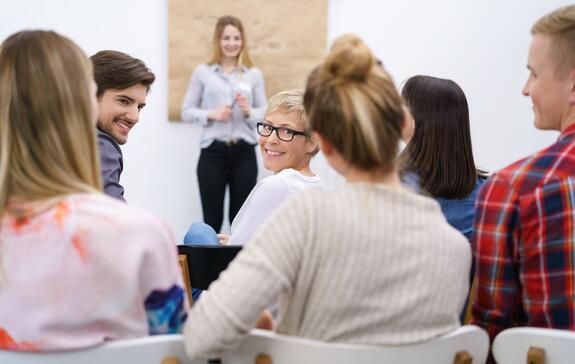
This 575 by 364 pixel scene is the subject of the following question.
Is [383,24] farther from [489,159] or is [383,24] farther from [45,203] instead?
[45,203]

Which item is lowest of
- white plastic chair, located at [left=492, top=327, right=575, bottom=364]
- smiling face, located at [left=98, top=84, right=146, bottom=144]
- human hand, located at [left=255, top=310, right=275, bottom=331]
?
human hand, located at [left=255, top=310, right=275, bottom=331]

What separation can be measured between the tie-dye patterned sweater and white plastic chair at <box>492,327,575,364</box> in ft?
2.06

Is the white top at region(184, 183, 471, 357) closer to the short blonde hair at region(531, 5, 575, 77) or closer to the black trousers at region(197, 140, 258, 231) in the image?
the short blonde hair at region(531, 5, 575, 77)

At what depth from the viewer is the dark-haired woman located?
6.07ft

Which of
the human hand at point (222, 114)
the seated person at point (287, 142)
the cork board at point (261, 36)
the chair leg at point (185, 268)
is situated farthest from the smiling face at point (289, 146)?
the cork board at point (261, 36)

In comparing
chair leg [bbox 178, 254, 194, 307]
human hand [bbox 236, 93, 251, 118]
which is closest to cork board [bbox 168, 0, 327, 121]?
human hand [bbox 236, 93, 251, 118]

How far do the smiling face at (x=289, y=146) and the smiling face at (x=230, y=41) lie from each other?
1.98 meters

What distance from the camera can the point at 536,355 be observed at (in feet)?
3.49

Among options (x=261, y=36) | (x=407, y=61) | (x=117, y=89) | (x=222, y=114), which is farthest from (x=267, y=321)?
(x=407, y=61)

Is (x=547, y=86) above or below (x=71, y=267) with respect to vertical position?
above

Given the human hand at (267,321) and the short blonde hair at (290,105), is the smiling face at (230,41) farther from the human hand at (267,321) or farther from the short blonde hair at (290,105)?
the human hand at (267,321)

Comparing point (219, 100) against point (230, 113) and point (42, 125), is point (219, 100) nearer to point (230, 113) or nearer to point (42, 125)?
point (230, 113)

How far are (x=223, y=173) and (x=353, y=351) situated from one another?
3.27 m

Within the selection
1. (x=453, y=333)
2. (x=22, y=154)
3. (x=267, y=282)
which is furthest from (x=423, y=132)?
(x=22, y=154)
